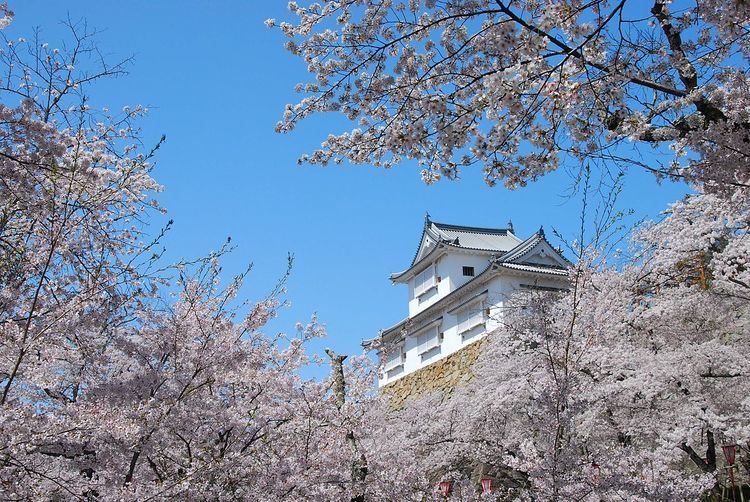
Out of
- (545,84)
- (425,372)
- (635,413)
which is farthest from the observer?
(425,372)

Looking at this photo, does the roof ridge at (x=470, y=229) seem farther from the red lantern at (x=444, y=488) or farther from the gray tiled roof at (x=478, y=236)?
the red lantern at (x=444, y=488)

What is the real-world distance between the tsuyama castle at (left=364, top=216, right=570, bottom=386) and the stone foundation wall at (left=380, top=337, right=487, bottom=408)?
337 millimetres

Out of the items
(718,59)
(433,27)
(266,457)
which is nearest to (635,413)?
(266,457)

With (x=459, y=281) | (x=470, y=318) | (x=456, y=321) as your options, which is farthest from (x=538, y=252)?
(x=456, y=321)

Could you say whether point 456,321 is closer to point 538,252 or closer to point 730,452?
point 538,252

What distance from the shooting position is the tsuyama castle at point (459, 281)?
21.9 metres

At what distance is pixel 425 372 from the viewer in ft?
81.4

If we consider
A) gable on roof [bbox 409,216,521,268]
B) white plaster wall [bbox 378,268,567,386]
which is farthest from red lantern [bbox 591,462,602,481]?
gable on roof [bbox 409,216,521,268]

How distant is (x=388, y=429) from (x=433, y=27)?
8725 mm

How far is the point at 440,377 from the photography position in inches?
920

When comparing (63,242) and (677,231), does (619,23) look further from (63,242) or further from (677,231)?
(677,231)

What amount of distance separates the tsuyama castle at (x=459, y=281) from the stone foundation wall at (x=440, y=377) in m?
0.34

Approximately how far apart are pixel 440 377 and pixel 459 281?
4059 mm

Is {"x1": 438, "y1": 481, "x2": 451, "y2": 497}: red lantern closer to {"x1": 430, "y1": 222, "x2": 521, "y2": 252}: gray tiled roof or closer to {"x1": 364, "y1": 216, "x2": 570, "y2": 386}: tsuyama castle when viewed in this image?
{"x1": 364, "y1": 216, "x2": 570, "y2": 386}: tsuyama castle
